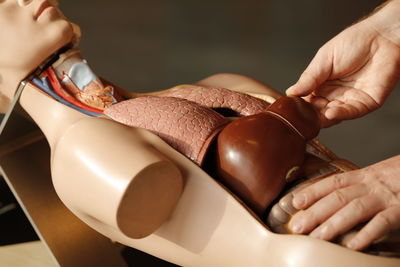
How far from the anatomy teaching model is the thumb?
4.7 inches

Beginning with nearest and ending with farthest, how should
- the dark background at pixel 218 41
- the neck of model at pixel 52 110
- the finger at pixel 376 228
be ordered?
the finger at pixel 376 228 → the neck of model at pixel 52 110 → the dark background at pixel 218 41

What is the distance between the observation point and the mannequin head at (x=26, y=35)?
3.60 ft

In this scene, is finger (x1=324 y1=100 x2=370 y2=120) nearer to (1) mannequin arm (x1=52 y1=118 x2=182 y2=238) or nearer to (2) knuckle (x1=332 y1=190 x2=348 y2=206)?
→ (2) knuckle (x1=332 y1=190 x2=348 y2=206)

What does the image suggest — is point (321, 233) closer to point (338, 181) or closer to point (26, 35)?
point (338, 181)

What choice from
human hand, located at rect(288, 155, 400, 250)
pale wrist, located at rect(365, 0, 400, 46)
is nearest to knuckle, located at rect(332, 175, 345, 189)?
human hand, located at rect(288, 155, 400, 250)

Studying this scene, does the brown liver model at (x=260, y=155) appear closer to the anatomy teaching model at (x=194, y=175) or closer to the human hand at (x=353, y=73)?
the anatomy teaching model at (x=194, y=175)

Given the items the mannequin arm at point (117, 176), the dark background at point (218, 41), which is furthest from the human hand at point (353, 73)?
the dark background at point (218, 41)

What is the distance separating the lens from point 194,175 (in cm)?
90

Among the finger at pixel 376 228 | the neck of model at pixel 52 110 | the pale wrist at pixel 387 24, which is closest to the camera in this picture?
the finger at pixel 376 228

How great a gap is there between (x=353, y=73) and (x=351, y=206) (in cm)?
47

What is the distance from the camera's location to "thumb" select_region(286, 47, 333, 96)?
1.09m

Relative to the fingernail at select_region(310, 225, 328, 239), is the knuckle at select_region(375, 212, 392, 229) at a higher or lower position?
higher

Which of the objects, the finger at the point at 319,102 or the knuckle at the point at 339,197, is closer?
the knuckle at the point at 339,197

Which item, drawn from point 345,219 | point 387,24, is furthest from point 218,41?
point 345,219
